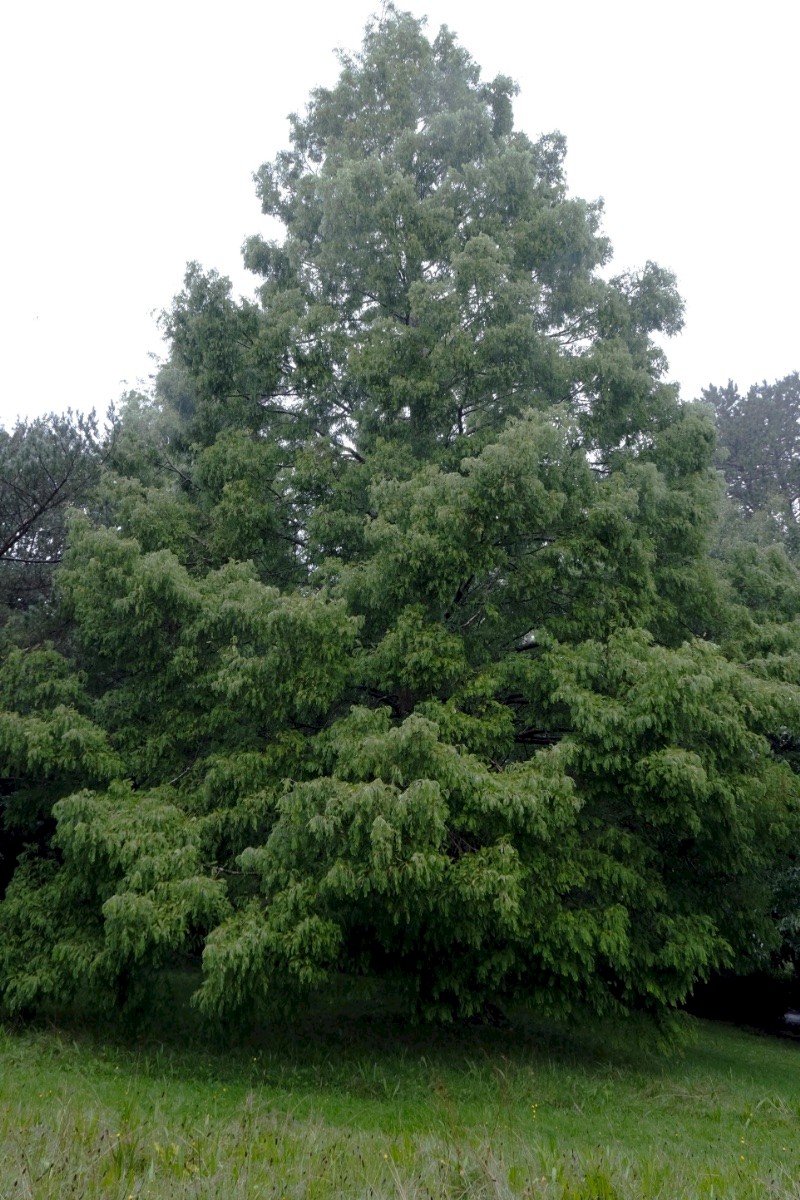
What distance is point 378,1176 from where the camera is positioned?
424 centimetres

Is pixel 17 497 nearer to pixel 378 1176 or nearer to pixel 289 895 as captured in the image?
pixel 289 895

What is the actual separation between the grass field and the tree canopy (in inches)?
29.4

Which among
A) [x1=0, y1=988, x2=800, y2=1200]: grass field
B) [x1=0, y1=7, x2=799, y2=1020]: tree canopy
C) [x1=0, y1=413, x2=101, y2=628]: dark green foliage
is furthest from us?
[x1=0, y1=413, x2=101, y2=628]: dark green foliage

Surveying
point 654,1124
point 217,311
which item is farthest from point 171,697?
point 654,1124

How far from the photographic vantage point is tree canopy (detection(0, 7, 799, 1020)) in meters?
7.79

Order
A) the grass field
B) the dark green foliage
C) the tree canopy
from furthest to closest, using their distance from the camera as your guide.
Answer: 1. the dark green foliage
2. the tree canopy
3. the grass field

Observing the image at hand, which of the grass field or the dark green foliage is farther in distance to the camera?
the dark green foliage

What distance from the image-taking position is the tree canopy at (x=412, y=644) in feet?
25.6

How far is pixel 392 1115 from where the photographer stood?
7555 mm

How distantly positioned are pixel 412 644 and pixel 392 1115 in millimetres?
4177

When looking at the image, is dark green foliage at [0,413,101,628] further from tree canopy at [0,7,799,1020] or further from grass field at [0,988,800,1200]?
grass field at [0,988,800,1200]

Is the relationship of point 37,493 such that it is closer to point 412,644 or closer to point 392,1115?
point 412,644

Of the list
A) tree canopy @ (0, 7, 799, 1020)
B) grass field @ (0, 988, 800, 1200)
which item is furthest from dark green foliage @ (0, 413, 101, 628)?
grass field @ (0, 988, 800, 1200)

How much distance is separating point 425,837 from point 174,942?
2.31 m
